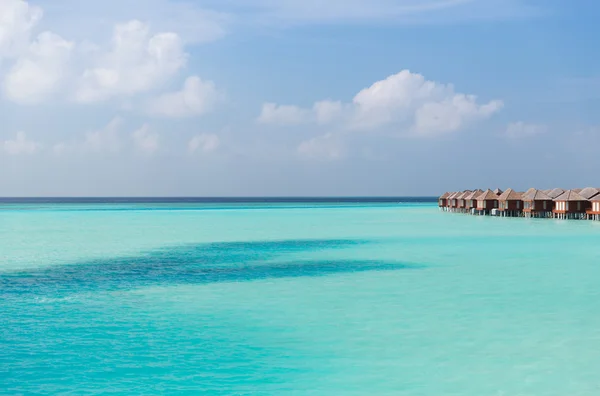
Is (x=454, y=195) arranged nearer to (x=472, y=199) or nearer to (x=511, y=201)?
(x=472, y=199)

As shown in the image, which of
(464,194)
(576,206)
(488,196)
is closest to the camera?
(576,206)

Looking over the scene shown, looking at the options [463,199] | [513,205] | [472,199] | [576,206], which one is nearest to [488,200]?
[472,199]

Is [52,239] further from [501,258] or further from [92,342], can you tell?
[92,342]

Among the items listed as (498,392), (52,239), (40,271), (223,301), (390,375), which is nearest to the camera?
(498,392)

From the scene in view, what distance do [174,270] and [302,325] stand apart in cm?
796

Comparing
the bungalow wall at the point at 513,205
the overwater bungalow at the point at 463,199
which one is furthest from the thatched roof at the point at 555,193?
the overwater bungalow at the point at 463,199

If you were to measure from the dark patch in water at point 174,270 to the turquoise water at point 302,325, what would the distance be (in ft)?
0.20

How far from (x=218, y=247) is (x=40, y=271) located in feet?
28.1

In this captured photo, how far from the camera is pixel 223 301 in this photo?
1302cm

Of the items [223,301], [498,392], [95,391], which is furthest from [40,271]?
[498,392]

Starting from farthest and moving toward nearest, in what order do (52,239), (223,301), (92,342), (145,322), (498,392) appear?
(52,239) < (223,301) < (145,322) < (92,342) < (498,392)

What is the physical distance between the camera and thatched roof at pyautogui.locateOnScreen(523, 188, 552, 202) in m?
48.2

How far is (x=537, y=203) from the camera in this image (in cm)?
4906

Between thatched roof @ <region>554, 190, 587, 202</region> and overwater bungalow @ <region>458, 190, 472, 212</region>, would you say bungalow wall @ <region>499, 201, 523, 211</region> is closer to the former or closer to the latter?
thatched roof @ <region>554, 190, 587, 202</region>
